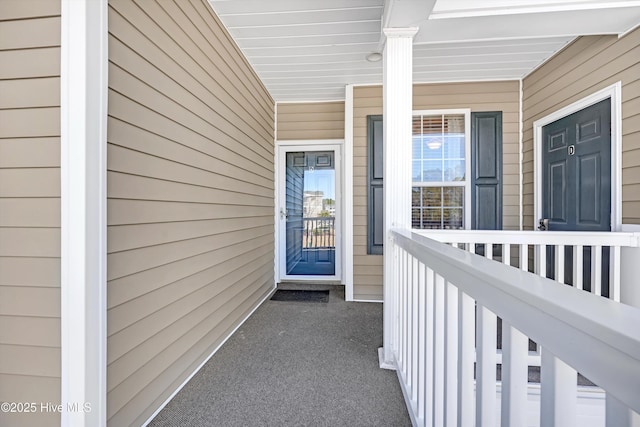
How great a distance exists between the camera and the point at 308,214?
4.43 meters

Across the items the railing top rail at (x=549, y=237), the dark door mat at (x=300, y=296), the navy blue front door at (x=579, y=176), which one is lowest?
the dark door mat at (x=300, y=296)

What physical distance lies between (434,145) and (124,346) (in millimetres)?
3509

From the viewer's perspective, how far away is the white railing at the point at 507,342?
39cm

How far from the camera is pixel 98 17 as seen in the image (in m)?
1.18

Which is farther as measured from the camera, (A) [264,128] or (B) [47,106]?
(A) [264,128]

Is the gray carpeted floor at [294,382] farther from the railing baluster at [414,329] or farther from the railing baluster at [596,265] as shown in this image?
the railing baluster at [596,265]

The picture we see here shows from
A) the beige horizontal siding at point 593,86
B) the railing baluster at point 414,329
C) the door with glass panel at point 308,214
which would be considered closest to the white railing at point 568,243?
the railing baluster at point 414,329

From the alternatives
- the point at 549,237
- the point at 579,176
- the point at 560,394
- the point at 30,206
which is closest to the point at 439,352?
the point at 560,394

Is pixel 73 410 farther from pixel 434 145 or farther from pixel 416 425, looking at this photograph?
pixel 434 145

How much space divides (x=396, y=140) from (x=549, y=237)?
3.72 feet

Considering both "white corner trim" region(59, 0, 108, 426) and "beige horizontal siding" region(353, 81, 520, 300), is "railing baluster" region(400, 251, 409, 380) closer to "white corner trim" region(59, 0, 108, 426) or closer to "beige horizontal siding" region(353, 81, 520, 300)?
"white corner trim" region(59, 0, 108, 426)

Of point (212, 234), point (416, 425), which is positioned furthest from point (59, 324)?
point (416, 425)

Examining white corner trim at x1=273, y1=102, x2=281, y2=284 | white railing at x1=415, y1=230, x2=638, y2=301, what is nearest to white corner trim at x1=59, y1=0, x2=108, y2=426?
white railing at x1=415, y1=230, x2=638, y2=301

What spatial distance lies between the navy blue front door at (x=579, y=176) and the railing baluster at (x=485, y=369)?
2.37m
